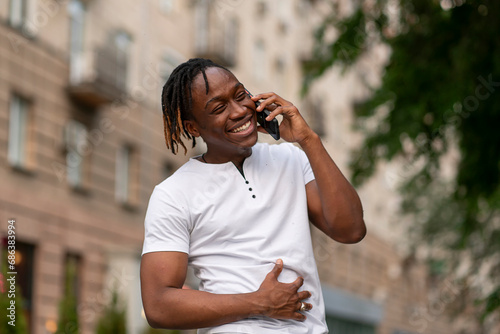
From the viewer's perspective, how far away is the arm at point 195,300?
2.39 m

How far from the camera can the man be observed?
242 centimetres

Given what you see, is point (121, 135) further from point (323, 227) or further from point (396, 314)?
point (396, 314)

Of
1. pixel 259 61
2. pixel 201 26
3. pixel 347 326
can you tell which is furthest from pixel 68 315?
pixel 347 326

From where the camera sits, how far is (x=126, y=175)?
20.5 meters

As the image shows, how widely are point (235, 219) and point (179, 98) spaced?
0.39m

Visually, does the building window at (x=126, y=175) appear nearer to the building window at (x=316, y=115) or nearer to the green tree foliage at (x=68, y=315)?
the green tree foliage at (x=68, y=315)

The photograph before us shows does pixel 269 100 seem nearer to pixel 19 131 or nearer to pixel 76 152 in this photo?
pixel 19 131

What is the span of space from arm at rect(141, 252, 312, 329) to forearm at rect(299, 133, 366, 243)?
0.23m

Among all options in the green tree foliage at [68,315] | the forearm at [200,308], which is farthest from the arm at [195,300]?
the green tree foliage at [68,315]

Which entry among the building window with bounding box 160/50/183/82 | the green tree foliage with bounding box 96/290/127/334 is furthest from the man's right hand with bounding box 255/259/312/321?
the building window with bounding box 160/50/183/82

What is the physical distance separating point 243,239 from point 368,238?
34.9 meters

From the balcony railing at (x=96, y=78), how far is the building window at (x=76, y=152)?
589 millimetres

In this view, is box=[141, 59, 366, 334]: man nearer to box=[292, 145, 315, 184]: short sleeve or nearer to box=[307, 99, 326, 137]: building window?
box=[292, 145, 315, 184]: short sleeve

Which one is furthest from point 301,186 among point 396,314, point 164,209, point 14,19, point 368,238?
point 396,314
